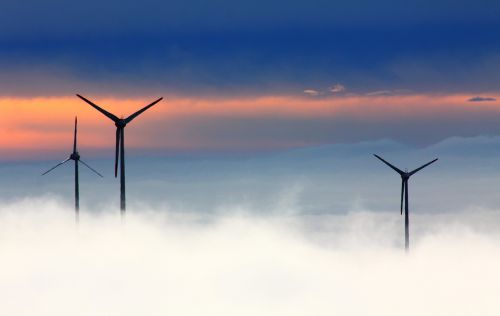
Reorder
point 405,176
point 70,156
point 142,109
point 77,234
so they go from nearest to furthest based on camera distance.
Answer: point 142,109 → point 405,176 → point 70,156 → point 77,234

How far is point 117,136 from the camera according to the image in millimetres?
139500

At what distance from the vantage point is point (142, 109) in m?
142

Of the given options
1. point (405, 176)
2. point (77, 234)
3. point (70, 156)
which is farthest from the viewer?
point (77, 234)

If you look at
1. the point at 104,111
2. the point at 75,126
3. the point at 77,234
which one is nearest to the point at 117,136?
the point at 104,111

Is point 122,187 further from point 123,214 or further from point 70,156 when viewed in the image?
point 70,156

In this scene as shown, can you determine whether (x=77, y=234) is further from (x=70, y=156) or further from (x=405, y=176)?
(x=405, y=176)

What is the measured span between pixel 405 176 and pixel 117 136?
46627 millimetres

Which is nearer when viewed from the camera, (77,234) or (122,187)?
(122,187)

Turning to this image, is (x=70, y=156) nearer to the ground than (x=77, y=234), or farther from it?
farther from it

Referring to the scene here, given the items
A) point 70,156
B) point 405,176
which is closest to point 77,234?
point 70,156

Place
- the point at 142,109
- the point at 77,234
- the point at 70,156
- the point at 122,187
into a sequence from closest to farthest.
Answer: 1. the point at 122,187
2. the point at 142,109
3. the point at 70,156
4. the point at 77,234

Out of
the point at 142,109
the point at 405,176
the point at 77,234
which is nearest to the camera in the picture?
the point at 142,109

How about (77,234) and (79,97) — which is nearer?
(79,97)

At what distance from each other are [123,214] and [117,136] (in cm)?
961
